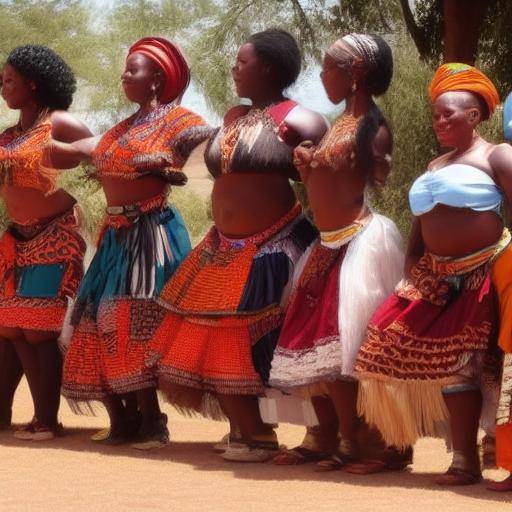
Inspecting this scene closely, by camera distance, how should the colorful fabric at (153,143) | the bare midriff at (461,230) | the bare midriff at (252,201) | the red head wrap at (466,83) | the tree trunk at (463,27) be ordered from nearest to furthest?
1. the bare midriff at (461,230)
2. the red head wrap at (466,83)
3. the bare midriff at (252,201)
4. the colorful fabric at (153,143)
5. the tree trunk at (463,27)

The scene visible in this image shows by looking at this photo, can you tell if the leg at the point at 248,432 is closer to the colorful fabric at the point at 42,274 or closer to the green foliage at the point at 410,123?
the colorful fabric at the point at 42,274

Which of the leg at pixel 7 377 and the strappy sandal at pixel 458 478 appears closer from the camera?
the strappy sandal at pixel 458 478

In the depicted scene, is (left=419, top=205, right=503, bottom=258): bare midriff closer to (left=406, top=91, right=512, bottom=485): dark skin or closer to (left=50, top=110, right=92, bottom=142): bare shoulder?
(left=406, top=91, right=512, bottom=485): dark skin

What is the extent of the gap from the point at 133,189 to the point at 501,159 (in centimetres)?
233

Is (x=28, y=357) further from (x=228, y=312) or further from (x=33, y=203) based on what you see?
(x=228, y=312)

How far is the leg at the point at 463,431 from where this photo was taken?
606 cm

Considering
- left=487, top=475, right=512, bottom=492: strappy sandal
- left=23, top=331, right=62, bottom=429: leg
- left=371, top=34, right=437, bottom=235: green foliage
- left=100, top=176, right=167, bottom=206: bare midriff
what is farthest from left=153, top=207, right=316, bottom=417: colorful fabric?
left=371, top=34, right=437, bottom=235: green foliage

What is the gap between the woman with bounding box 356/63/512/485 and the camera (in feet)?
20.0

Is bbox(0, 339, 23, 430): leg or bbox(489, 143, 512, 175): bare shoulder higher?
bbox(489, 143, 512, 175): bare shoulder

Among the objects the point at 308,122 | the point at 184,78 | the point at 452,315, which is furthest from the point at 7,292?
the point at 452,315

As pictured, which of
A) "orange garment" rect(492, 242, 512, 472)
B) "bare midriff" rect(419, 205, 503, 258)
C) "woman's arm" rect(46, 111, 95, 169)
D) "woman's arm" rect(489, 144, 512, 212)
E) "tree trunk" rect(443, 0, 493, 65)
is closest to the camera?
"orange garment" rect(492, 242, 512, 472)

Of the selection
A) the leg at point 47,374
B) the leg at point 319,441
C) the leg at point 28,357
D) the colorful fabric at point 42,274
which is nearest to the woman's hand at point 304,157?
the leg at point 319,441

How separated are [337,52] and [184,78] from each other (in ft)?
4.10

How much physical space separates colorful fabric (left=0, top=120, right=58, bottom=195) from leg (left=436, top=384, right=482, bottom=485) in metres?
2.93
